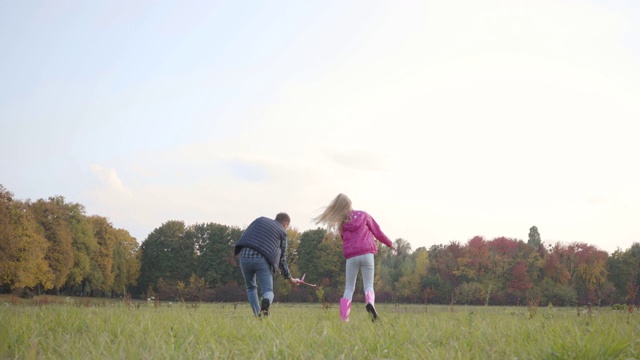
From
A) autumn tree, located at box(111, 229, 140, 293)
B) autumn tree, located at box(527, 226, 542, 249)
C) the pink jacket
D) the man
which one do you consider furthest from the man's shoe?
autumn tree, located at box(527, 226, 542, 249)

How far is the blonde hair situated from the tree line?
43524 millimetres

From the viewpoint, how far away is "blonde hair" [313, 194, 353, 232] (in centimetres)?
1012

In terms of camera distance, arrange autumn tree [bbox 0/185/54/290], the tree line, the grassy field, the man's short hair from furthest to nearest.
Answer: the tree line
autumn tree [bbox 0/185/54/290]
the man's short hair
the grassy field

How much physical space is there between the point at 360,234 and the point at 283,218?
1.72 m

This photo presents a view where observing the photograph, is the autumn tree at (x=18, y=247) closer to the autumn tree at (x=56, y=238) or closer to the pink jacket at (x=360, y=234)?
the autumn tree at (x=56, y=238)

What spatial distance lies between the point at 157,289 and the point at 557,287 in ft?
147

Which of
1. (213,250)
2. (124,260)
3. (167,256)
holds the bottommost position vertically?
(124,260)

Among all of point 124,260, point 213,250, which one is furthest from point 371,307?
point 124,260

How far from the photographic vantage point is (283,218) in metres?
10.9

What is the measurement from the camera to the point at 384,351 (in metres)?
5.10

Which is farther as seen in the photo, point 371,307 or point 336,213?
point 336,213

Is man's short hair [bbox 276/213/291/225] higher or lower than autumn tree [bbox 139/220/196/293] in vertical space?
lower

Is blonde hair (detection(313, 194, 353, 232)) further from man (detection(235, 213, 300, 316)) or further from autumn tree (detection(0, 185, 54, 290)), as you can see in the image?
autumn tree (detection(0, 185, 54, 290))

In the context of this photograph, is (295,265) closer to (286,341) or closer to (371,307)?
(371,307)
